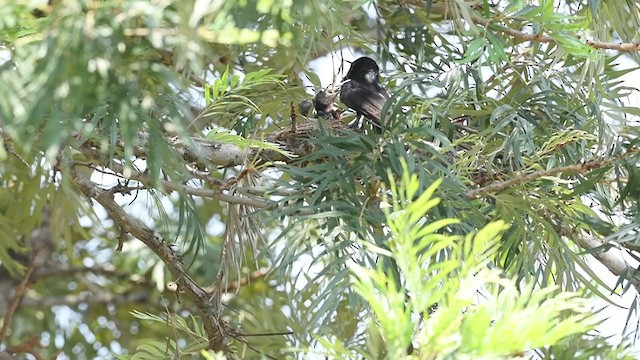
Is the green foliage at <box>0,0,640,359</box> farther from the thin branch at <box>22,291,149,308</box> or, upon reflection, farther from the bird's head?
the thin branch at <box>22,291,149,308</box>

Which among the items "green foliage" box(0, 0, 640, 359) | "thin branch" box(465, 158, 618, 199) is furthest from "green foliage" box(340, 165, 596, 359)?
"thin branch" box(465, 158, 618, 199)

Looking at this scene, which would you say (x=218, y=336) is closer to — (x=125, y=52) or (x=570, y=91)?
(x=570, y=91)

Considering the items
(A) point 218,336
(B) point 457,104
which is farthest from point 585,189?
(A) point 218,336

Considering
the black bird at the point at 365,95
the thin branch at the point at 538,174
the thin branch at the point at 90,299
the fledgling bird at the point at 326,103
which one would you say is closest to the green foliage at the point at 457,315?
the thin branch at the point at 538,174

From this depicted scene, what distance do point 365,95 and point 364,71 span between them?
18 centimetres

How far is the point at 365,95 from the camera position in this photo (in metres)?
1.56

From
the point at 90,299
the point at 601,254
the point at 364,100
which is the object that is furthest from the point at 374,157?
the point at 90,299

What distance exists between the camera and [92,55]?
0.74 metres

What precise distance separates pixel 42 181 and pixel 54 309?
0.86 metres

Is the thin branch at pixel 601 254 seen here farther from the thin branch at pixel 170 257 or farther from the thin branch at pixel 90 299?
the thin branch at pixel 90 299

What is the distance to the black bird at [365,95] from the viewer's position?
153 cm

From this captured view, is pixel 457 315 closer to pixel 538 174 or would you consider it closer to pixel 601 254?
pixel 538 174

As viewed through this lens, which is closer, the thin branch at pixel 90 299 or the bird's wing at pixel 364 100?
the bird's wing at pixel 364 100

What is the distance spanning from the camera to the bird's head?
1.69 meters
